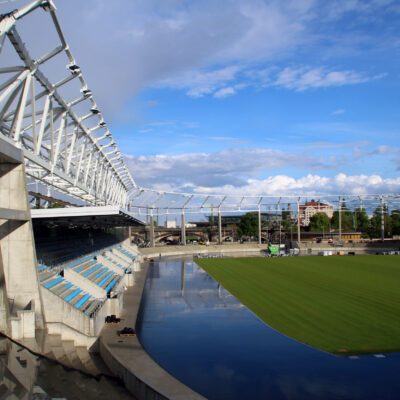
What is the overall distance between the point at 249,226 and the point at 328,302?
7968 centimetres

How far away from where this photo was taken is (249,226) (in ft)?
333

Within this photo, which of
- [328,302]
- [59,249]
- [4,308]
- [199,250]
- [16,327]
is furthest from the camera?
[199,250]

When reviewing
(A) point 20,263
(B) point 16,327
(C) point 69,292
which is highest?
(A) point 20,263

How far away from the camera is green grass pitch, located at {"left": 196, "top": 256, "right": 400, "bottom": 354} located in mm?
15312

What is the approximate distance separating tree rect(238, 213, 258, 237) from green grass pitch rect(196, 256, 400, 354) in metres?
61.8

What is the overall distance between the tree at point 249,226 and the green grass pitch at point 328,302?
6181cm

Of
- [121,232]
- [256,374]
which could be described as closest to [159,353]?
[256,374]

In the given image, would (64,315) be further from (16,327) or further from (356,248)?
(356,248)

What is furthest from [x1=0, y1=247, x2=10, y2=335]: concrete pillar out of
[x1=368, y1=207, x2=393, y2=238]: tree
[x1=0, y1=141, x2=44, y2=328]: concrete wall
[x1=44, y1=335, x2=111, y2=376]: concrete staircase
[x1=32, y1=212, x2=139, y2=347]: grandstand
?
[x1=368, y1=207, x2=393, y2=238]: tree

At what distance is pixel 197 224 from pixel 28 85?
131 m

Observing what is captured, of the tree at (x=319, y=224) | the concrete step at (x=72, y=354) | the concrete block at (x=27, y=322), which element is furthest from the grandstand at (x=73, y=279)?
the tree at (x=319, y=224)

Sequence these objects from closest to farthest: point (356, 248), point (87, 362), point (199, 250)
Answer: point (87, 362) → point (199, 250) → point (356, 248)

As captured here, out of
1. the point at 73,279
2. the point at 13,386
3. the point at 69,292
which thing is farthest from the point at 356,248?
the point at 13,386

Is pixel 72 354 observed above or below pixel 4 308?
below
